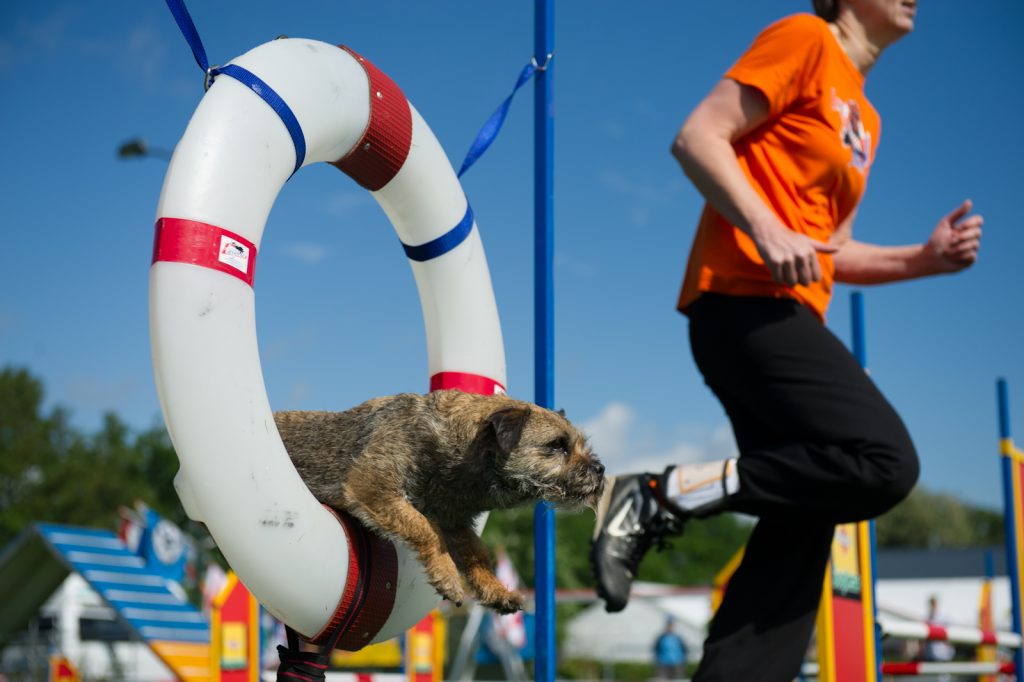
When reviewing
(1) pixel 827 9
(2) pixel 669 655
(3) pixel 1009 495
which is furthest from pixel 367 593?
(2) pixel 669 655

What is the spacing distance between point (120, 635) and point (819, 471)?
22.4 m

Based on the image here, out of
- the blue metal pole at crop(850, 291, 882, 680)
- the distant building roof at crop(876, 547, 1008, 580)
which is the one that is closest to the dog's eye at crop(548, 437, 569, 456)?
the blue metal pole at crop(850, 291, 882, 680)

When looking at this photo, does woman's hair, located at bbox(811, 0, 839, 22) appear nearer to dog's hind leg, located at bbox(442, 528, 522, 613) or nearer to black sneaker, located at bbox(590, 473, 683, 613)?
black sneaker, located at bbox(590, 473, 683, 613)

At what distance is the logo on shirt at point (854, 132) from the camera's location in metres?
3.02

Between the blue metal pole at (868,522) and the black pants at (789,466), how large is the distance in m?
1.97

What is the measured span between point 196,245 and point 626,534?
1.62 metres

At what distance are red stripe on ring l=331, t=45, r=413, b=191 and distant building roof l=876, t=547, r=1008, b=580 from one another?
58013 mm

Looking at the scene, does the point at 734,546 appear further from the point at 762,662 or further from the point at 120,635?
the point at 762,662

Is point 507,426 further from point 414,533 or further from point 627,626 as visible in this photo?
point 627,626

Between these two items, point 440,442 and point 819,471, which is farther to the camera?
point 819,471

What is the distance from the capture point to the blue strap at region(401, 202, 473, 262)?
3000 millimetres

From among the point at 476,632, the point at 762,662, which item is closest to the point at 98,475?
the point at 476,632

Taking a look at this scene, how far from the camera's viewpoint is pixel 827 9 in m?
3.32

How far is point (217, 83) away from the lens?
88.1 inches
